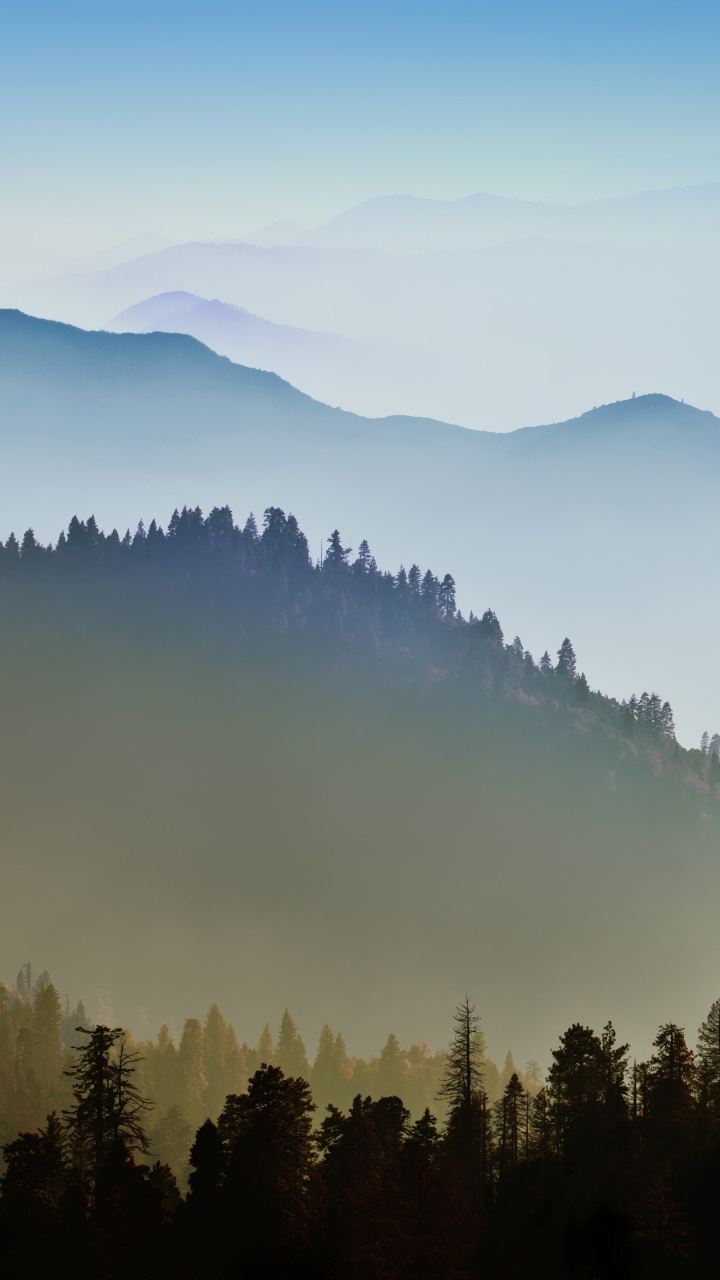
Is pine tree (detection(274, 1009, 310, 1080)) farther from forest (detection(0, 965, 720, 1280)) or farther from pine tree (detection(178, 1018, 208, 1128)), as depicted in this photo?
forest (detection(0, 965, 720, 1280))

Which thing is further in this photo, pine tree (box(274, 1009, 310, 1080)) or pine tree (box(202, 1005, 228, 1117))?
pine tree (box(274, 1009, 310, 1080))

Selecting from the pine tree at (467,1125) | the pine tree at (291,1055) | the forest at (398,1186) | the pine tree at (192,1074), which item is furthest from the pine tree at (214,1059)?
the pine tree at (467,1125)

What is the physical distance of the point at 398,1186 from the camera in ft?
181

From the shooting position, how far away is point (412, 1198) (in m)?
53.6

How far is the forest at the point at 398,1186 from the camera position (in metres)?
52.9

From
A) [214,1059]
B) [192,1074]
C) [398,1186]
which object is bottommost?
[398,1186]

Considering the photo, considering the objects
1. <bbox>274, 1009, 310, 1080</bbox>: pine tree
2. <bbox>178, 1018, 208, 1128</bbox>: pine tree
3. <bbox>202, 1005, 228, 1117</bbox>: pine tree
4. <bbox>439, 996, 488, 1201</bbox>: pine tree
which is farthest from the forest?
<bbox>274, 1009, 310, 1080</bbox>: pine tree

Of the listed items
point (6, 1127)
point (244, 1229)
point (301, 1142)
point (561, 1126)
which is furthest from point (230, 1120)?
point (6, 1127)

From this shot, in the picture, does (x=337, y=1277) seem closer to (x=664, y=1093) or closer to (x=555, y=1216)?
(x=555, y=1216)

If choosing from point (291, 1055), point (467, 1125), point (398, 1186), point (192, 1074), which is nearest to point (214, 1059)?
point (291, 1055)

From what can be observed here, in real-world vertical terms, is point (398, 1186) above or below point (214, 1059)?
below

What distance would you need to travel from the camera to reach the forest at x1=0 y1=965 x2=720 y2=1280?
52.9m

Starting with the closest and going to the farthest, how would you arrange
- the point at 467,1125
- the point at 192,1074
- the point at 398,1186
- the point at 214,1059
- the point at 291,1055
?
the point at 398,1186 → the point at 467,1125 → the point at 192,1074 → the point at 214,1059 → the point at 291,1055

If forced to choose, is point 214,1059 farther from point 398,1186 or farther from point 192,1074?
point 398,1186
